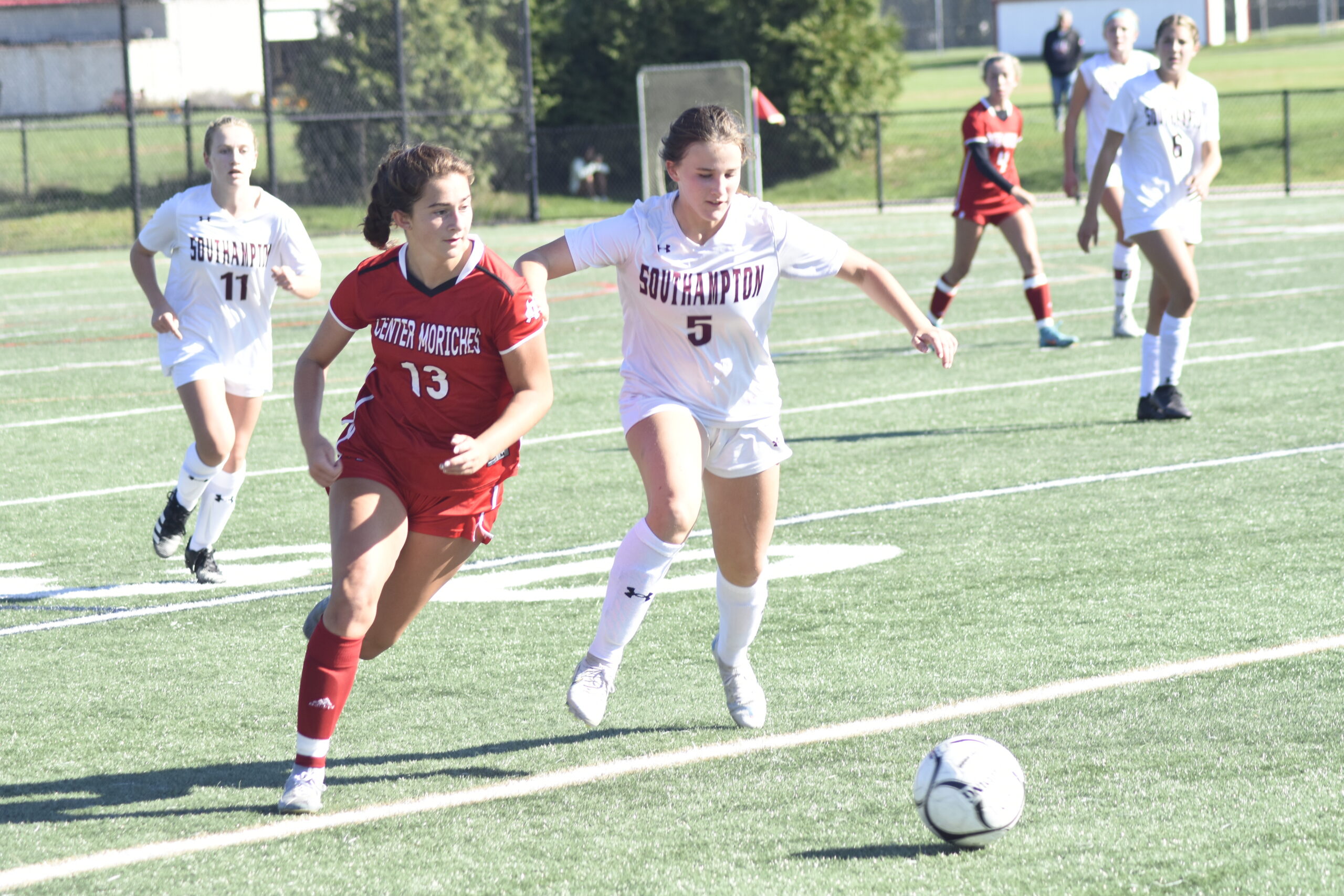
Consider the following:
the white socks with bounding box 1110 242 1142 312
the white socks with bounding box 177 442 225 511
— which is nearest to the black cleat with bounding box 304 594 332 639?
the white socks with bounding box 177 442 225 511

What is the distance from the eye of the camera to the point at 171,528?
734 cm

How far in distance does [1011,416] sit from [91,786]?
24.1 feet

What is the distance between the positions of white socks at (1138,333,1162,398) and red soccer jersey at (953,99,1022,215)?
12.0 ft

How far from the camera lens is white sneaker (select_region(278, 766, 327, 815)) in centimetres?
426

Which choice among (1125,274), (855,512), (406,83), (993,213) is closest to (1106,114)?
(993,213)

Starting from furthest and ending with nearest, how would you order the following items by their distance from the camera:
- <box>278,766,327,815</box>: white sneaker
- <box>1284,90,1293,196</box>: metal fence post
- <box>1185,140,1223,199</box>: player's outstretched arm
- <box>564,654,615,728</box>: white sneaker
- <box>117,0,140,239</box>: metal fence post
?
<box>1284,90,1293,196</box>: metal fence post
<box>117,0,140,239</box>: metal fence post
<box>1185,140,1223,199</box>: player's outstretched arm
<box>564,654,615,728</box>: white sneaker
<box>278,766,327,815</box>: white sneaker

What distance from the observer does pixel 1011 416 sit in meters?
10.8

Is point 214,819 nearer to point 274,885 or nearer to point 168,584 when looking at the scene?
point 274,885

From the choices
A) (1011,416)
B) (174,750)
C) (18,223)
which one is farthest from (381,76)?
(174,750)

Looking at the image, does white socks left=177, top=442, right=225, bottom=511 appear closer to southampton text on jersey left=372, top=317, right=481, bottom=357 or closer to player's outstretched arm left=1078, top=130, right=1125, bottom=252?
southampton text on jersey left=372, top=317, right=481, bottom=357

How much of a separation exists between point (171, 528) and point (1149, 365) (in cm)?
584

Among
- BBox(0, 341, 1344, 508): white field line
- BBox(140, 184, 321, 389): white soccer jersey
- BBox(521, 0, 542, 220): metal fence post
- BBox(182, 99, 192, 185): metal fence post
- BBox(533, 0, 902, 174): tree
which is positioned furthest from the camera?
BBox(533, 0, 902, 174): tree

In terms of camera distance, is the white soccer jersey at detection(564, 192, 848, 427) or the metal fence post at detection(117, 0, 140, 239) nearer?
the white soccer jersey at detection(564, 192, 848, 427)

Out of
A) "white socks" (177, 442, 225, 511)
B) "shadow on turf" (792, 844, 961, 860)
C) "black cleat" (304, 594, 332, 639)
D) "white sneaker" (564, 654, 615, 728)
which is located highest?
"white socks" (177, 442, 225, 511)
